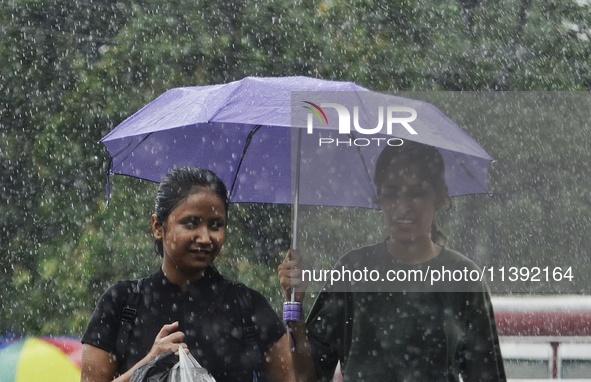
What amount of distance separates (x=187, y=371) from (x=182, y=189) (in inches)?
23.0

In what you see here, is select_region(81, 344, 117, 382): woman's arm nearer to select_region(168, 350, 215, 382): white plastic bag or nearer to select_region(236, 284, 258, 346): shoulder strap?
select_region(168, 350, 215, 382): white plastic bag

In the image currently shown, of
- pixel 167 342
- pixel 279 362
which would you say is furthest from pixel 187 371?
pixel 279 362

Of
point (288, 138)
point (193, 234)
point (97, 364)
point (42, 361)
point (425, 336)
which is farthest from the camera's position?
point (42, 361)

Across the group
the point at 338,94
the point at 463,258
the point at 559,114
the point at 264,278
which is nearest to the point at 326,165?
the point at 338,94

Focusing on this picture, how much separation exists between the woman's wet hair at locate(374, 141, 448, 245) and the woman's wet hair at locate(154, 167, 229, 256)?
584 millimetres

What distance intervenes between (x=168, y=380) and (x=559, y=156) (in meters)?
6.73

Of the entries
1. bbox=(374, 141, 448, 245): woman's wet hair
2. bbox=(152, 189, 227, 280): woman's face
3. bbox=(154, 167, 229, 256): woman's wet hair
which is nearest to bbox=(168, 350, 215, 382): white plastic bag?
bbox=(152, 189, 227, 280): woman's face

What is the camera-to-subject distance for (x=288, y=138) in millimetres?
4449

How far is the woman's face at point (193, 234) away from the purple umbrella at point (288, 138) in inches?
20.0

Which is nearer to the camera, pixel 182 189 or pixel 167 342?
pixel 167 342

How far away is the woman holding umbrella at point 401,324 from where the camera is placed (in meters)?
3.62

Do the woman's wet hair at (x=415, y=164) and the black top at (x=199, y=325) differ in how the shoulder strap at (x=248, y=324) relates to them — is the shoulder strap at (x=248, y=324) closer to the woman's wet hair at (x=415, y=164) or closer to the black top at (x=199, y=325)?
the black top at (x=199, y=325)

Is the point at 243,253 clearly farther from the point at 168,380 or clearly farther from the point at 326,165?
the point at 168,380

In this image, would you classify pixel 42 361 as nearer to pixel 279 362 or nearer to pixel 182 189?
pixel 182 189
